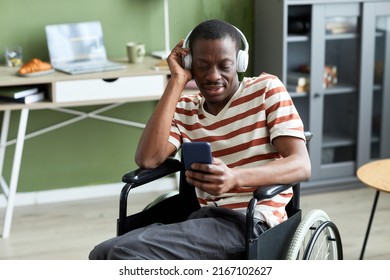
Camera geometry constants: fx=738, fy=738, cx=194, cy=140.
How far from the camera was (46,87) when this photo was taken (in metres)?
3.36

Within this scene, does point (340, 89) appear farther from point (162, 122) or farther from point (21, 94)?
point (162, 122)

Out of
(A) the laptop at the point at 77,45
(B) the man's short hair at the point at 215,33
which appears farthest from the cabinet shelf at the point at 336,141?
(B) the man's short hair at the point at 215,33

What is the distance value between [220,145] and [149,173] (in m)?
0.22

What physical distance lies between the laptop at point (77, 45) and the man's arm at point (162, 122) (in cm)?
134

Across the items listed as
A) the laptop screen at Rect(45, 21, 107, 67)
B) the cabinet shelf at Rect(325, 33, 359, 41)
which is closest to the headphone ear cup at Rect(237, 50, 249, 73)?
the laptop screen at Rect(45, 21, 107, 67)

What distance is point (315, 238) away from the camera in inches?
76.5

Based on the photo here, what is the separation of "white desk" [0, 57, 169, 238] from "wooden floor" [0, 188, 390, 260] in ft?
0.57

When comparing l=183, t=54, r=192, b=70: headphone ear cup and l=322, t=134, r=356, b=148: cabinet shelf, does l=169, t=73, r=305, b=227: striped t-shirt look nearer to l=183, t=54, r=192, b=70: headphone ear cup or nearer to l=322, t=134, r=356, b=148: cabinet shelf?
l=183, t=54, r=192, b=70: headphone ear cup

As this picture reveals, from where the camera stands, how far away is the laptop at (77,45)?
11.6 feet

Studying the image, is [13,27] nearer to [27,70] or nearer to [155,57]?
[27,70]

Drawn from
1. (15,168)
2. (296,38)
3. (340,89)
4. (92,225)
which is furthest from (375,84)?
(15,168)

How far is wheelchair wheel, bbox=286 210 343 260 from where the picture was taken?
1949mm
